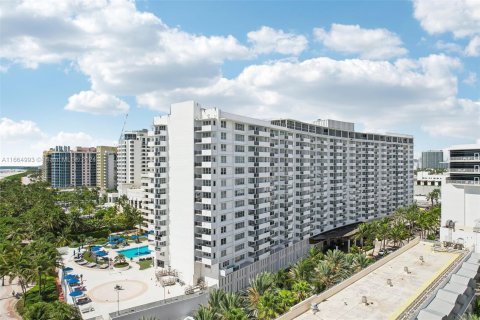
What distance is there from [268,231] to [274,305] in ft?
118

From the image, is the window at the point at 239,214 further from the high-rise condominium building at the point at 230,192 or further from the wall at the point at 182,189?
the wall at the point at 182,189

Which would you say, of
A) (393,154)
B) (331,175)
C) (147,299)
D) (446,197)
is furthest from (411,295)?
(393,154)

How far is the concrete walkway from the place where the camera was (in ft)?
208

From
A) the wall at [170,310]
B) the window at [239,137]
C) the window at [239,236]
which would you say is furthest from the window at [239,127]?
the wall at [170,310]

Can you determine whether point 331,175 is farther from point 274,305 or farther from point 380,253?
point 274,305

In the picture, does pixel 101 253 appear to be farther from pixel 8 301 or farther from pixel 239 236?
pixel 239 236

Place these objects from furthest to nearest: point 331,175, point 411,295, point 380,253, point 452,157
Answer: point 331,175
point 380,253
point 452,157
point 411,295

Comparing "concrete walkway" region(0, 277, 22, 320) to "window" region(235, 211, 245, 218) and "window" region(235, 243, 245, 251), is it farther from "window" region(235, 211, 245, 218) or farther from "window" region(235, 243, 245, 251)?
"window" region(235, 211, 245, 218)

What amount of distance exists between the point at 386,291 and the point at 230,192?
3534 centimetres

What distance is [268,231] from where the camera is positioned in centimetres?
8219

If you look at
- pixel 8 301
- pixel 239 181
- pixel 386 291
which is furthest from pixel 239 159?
pixel 8 301

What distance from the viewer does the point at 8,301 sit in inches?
2729

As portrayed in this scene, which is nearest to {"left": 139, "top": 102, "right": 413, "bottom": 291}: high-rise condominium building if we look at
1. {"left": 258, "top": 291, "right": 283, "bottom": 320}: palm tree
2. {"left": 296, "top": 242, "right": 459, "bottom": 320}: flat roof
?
{"left": 258, "top": 291, "right": 283, "bottom": 320}: palm tree

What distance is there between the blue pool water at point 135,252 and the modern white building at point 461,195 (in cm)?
7704
